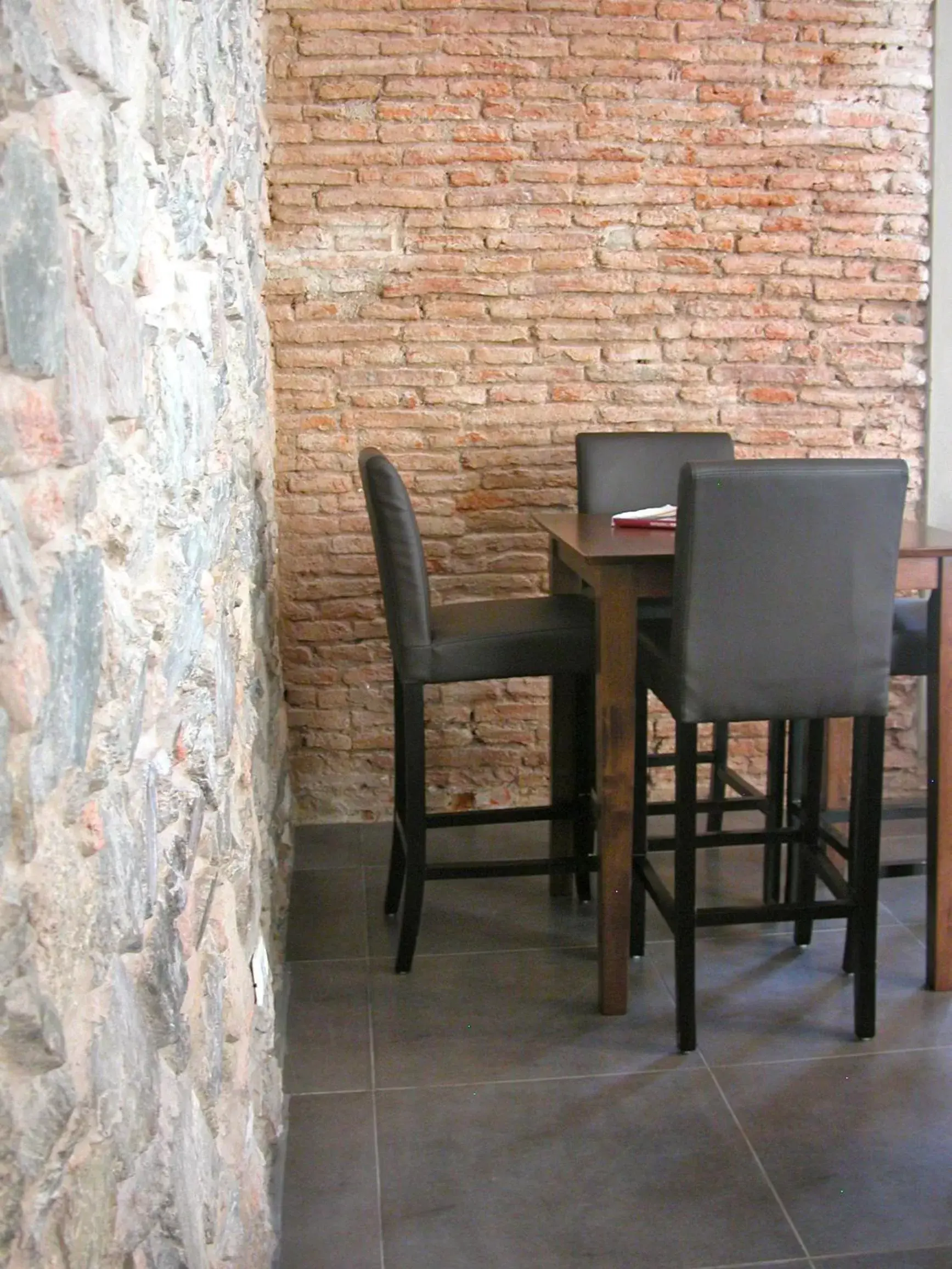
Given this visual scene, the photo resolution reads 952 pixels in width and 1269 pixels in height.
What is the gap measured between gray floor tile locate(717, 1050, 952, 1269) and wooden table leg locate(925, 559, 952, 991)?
32 cm

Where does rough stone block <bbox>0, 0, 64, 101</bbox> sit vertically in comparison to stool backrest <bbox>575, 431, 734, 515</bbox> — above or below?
above

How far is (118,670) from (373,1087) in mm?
1561

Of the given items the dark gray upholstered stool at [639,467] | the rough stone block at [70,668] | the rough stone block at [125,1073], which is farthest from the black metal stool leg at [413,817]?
the rough stone block at [70,668]

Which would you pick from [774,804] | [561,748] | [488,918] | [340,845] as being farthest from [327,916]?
[774,804]

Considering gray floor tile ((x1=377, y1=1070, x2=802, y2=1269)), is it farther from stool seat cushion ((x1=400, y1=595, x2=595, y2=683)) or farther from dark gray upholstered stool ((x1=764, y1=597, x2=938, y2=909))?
stool seat cushion ((x1=400, y1=595, x2=595, y2=683))

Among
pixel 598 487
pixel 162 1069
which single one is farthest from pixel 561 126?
pixel 162 1069

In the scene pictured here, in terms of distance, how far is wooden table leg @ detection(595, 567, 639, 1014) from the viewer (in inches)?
102

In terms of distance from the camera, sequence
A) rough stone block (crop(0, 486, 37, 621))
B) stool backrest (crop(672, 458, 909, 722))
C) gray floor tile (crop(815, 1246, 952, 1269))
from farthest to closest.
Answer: stool backrest (crop(672, 458, 909, 722)) < gray floor tile (crop(815, 1246, 952, 1269)) < rough stone block (crop(0, 486, 37, 621))

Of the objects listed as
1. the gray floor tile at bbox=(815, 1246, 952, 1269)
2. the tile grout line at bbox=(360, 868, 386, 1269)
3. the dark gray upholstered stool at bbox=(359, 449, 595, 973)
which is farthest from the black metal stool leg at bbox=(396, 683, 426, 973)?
the gray floor tile at bbox=(815, 1246, 952, 1269)

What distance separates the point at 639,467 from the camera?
3535mm

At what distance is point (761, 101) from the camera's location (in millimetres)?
3680

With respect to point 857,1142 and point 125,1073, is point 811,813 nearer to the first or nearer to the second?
point 857,1142

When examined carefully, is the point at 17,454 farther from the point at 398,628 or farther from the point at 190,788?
the point at 398,628

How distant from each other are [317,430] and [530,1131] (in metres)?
2.13
